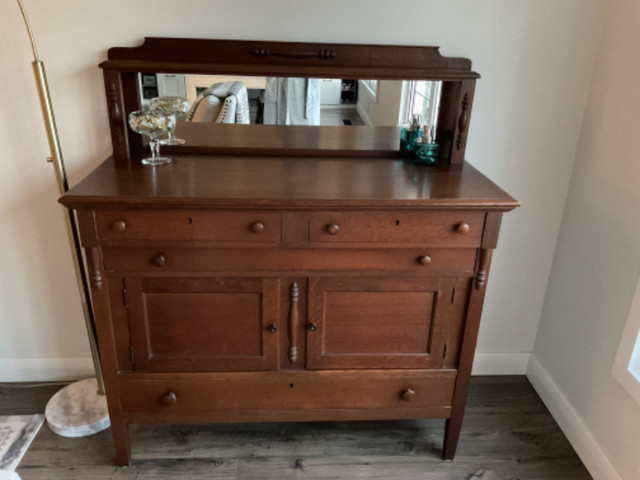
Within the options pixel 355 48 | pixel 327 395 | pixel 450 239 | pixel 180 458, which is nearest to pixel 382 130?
pixel 355 48

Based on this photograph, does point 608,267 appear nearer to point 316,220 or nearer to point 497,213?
point 497,213

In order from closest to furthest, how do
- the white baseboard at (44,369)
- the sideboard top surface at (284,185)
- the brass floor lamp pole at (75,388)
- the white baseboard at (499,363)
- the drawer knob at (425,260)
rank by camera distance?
1. the sideboard top surface at (284,185)
2. the drawer knob at (425,260)
3. the brass floor lamp pole at (75,388)
4. the white baseboard at (44,369)
5. the white baseboard at (499,363)

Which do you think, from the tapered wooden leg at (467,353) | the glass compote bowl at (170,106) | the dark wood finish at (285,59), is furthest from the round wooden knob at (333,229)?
the glass compote bowl at (170,106)

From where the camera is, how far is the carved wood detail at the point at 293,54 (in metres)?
1.76

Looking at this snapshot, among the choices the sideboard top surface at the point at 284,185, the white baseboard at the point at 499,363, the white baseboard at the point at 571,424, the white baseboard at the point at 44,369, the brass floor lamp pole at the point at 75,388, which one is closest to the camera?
the sideboard top surface at the point at 284,185

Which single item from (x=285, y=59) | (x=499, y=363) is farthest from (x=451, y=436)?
(x=285, y=59)

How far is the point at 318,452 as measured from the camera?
1913 millimetres

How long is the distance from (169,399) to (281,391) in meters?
0.36

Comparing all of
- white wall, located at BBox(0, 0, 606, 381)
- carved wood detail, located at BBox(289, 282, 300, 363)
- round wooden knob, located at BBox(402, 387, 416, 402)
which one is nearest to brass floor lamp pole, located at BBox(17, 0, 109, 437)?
white wall, located at BBox(0, 0, 606, 381)

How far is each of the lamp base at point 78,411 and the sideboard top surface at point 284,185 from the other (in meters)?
0.96

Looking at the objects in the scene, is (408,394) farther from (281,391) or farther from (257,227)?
(257,227)

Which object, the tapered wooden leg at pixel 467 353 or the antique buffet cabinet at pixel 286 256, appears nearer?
the antique buffet cabinet at pixel 286 256

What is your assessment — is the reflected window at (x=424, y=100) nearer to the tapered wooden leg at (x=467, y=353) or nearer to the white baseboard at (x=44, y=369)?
the tapered wooden leg at (x=467, y=353)

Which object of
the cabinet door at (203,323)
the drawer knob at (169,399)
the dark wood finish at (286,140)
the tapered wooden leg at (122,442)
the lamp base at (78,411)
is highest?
the dark wood finish at (286,140)
